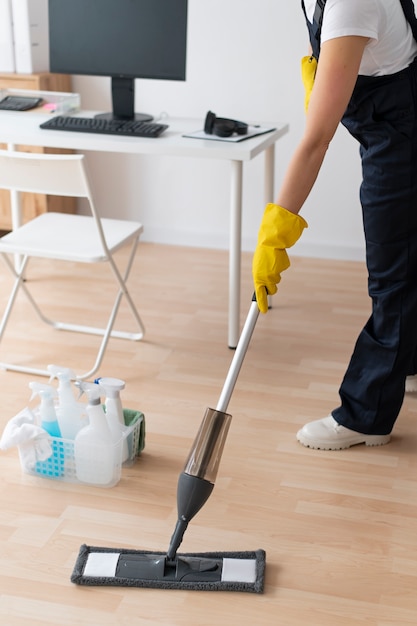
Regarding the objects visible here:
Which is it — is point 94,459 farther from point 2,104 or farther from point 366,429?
point 2,104

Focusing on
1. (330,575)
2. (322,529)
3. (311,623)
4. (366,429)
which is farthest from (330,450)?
(311,623)

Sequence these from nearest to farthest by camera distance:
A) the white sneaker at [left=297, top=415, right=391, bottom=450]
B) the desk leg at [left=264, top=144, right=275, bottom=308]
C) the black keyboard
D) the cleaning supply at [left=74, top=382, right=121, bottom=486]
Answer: the cleaning supply at [left=74, top=382, right=121, bottom=486]
the white sneaker at [left=297, top=415, right=391, bottom=450]
the black keyboard
the desk leg at [left=264, top=144, right=275, bottom=308]

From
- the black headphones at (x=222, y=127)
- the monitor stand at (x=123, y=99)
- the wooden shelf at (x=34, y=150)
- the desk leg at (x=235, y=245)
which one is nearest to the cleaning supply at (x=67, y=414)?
the desk leg at (x=235, y=245)

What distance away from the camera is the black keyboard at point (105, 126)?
2.90m

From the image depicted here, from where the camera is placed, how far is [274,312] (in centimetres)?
334

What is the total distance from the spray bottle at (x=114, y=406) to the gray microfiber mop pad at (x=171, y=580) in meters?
0.36

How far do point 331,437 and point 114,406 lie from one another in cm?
59

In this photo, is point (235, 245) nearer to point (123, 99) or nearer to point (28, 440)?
point (123, 99)

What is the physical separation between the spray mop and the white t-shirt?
0.62 m

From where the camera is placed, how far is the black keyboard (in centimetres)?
290

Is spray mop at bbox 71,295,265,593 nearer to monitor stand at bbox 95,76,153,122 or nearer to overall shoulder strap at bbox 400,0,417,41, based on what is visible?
overall shoulder strap at bbox 400,0,417,41

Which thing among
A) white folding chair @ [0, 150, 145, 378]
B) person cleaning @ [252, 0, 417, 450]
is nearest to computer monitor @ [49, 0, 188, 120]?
white folding chair @ [0, 150, 145, 378]

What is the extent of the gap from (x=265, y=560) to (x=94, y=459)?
503 mm

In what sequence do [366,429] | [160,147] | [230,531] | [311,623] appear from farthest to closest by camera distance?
[160,147], [366,429], [230,531], [311,623]
